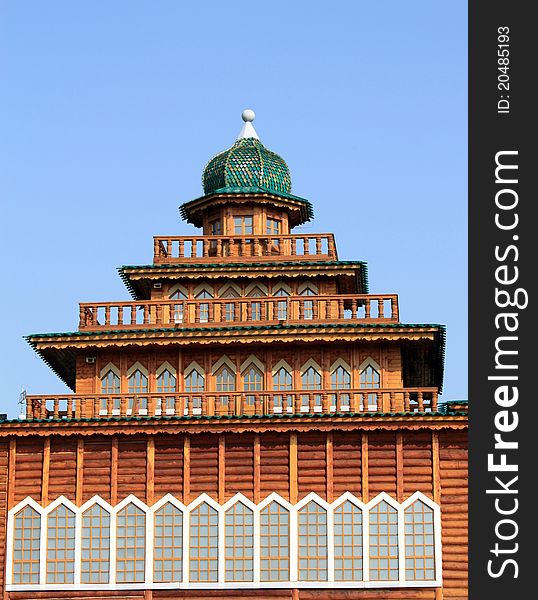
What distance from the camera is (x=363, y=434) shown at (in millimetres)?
53375

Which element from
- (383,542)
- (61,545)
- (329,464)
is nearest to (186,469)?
(329,464)

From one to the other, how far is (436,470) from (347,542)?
3.75m

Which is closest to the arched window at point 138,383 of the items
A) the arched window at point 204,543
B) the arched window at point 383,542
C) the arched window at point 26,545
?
the arched window at point 204,543

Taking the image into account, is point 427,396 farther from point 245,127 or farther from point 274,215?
point 245,127

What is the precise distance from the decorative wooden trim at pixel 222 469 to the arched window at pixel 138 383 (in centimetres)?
485

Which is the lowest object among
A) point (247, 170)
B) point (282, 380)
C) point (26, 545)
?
point (26, 545)

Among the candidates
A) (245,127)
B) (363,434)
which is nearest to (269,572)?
(363,434)

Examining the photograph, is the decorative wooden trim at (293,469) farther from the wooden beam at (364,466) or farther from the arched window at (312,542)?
the wooden beam at (364,466)

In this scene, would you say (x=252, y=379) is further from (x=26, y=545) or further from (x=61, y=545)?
(x=26, y=545)

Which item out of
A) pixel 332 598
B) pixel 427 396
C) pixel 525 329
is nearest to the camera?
pixel 525 329

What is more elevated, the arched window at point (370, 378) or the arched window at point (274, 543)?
the arched window at point (370, 378)

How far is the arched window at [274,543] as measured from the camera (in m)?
52.7

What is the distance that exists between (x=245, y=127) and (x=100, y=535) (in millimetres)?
21578

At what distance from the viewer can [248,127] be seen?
2687 inches
